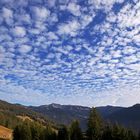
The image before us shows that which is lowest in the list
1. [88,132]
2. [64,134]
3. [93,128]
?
[64,134]

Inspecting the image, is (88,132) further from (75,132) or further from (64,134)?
(64,134)

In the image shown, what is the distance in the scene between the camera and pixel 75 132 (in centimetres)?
10162

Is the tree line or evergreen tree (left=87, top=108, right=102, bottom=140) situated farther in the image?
the tree line

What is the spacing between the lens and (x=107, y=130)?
3868 inches

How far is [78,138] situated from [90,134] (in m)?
10.1

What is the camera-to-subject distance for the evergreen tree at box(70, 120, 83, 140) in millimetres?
100744

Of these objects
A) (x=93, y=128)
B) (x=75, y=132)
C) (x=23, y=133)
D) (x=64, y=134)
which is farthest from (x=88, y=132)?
(x=23, y=133)

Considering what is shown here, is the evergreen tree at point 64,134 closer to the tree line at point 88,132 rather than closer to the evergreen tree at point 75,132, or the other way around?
the tree line at point 88,132

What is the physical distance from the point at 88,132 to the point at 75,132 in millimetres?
10558

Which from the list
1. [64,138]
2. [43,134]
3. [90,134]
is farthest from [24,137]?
[90,134]

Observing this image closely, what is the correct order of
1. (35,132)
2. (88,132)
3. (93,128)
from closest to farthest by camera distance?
(93,128), (88,132), (35,132)

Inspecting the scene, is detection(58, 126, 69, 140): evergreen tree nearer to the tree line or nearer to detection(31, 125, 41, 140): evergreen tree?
the tree line

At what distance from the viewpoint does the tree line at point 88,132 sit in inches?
3615

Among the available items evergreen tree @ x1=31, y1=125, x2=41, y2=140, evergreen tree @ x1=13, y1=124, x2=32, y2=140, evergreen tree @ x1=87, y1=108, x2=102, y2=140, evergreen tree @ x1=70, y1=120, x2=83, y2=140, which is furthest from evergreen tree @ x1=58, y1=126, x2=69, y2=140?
evergreen tree @ x1=87, y1=108, x2=102, y2=140
